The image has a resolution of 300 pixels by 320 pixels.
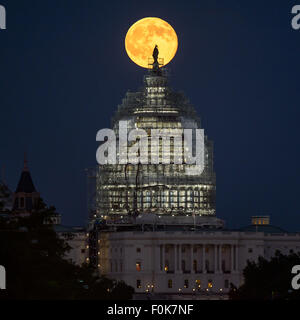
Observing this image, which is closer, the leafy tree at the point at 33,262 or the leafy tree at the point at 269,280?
the leafy tree at the point at 33,262

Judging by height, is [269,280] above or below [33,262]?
below

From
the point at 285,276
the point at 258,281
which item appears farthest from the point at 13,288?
the point at 258,281

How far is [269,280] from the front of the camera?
16662 cm

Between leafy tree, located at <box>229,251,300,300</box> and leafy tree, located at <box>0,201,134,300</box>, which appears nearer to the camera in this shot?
leafy tree, located at <box>0,201,134,300</box>

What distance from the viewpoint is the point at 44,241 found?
117 meters

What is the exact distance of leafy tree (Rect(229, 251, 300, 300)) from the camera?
153500 mm

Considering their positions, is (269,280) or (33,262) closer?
(33,262)

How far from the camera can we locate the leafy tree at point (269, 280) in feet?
504

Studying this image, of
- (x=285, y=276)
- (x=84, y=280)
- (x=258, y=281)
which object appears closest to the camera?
(x=84, y=280)
